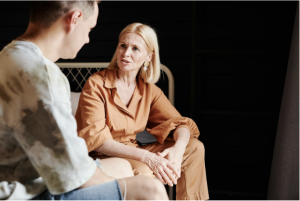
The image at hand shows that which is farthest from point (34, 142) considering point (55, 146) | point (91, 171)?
point (91, 171)

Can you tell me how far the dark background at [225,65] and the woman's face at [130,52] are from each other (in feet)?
2.05

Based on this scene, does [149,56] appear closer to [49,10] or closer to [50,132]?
[49,10]

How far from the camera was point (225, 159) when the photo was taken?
269 centimetres

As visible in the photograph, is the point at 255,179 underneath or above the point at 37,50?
underneath

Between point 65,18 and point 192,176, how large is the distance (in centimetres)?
126

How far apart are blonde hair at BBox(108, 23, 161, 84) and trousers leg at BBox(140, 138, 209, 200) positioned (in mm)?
529

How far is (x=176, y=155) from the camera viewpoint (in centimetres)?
171

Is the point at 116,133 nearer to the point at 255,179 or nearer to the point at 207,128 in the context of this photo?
the point at 207,128

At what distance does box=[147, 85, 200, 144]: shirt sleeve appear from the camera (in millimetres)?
1915

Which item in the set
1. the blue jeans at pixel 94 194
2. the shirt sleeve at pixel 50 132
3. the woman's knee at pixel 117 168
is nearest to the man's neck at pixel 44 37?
the shirt sleeve at pixel 50 132

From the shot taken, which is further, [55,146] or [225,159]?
[225,159]

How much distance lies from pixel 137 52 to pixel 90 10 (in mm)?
823

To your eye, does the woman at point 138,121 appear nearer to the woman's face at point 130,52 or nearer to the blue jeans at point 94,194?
the woman's face at point 130,52

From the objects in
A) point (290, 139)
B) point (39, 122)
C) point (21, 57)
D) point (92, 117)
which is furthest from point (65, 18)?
point (290, 139)
